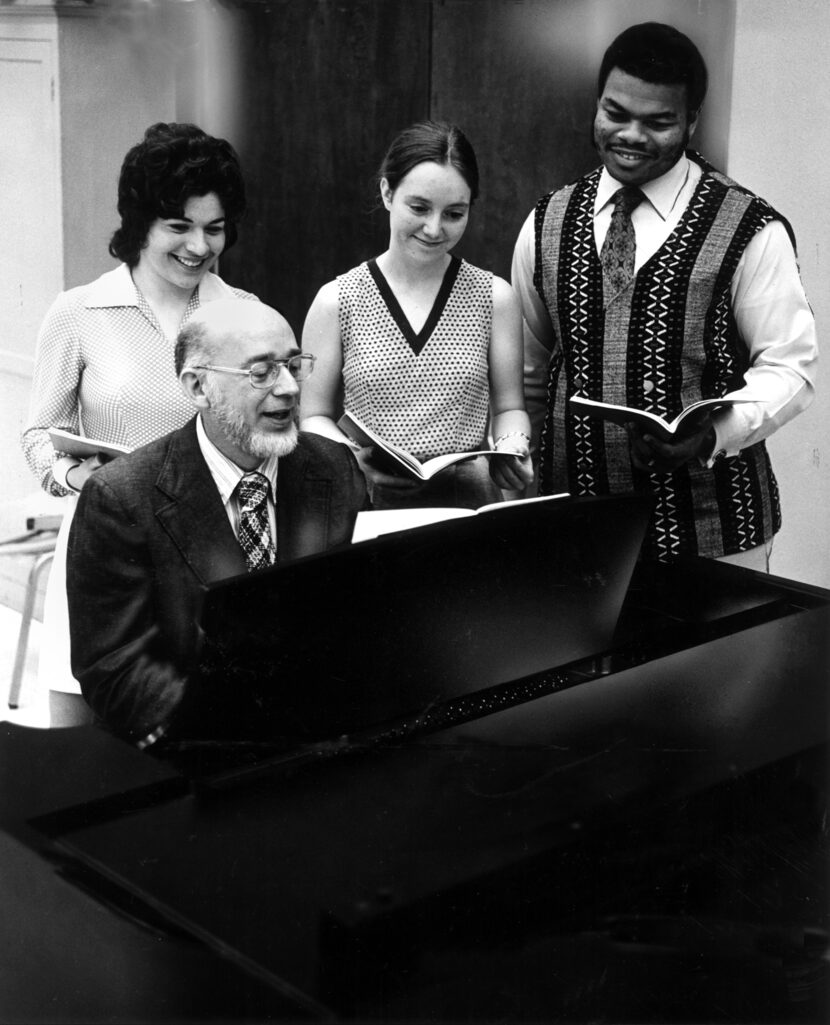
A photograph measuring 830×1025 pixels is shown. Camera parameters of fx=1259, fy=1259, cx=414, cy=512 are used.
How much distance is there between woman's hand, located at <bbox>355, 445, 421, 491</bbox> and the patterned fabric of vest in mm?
435

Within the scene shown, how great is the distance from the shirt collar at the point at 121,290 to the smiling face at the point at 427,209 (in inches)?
15.0

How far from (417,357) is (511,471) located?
0.28 m

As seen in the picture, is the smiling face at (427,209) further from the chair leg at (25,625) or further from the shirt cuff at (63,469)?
the chair leg at (25,625)

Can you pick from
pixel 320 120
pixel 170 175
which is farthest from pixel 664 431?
pixel 320 120

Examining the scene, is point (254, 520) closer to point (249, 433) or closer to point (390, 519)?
point (249, 433)

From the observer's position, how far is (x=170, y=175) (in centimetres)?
202

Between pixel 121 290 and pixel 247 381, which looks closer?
pixel 247 381

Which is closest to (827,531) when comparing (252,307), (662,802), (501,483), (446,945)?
(501,483)

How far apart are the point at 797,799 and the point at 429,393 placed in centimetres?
102

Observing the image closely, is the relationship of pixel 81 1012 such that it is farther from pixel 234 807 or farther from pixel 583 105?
pixel 583 105

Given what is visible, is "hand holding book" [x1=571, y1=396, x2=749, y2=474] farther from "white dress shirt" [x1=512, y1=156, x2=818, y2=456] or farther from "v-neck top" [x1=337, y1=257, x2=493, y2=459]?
"v-neck top" [x1=337, y1=257, x2=493, y2=459]

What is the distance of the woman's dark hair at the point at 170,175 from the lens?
2021 millimetres

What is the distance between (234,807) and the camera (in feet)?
5.07

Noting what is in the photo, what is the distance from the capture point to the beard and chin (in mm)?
1887
